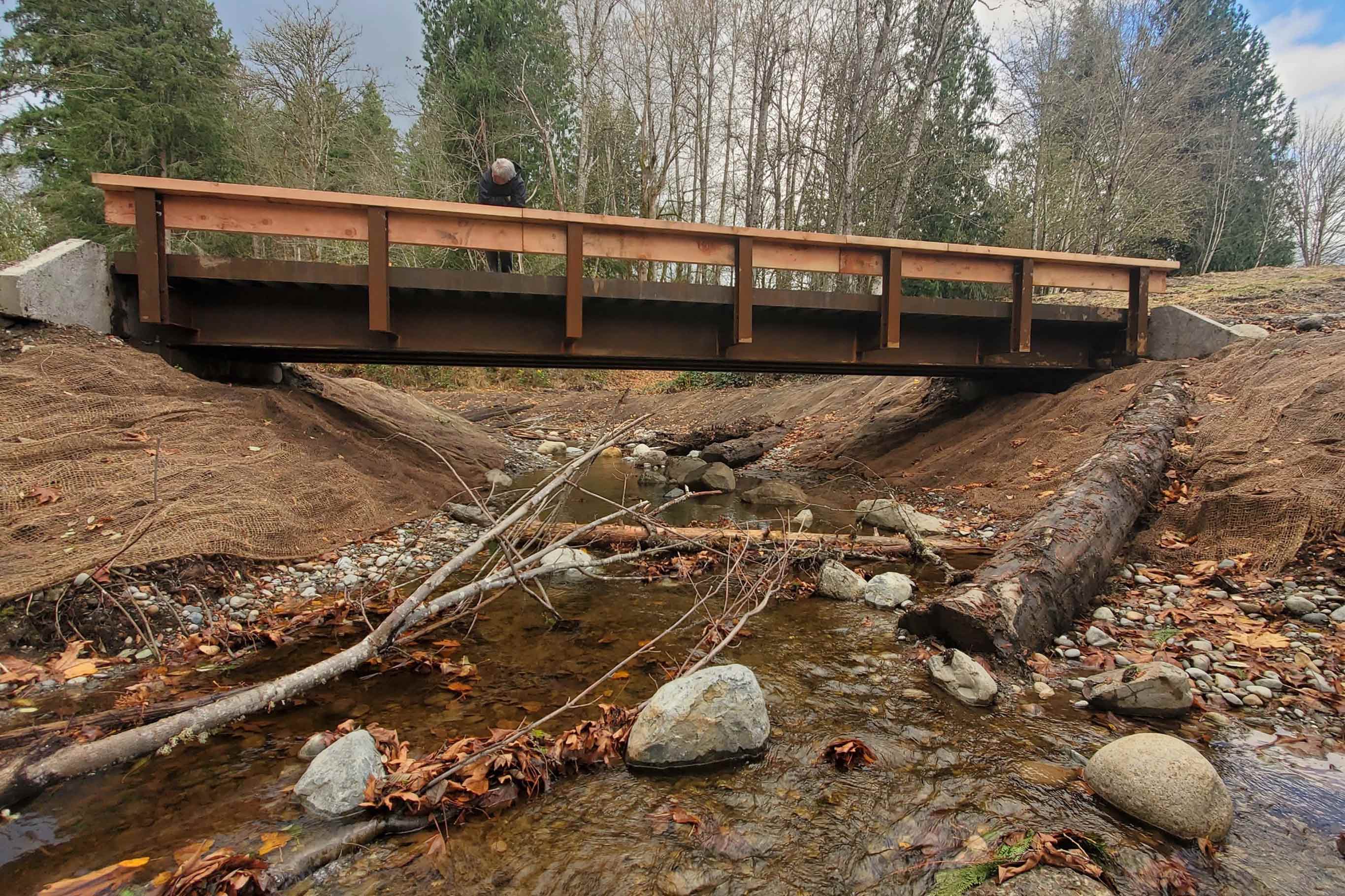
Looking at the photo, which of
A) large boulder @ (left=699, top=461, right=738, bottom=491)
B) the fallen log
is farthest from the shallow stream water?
large boulder @ (left=699, top=461, right=738, bottom=491)

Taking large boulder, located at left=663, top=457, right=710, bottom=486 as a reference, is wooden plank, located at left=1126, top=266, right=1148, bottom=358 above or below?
above

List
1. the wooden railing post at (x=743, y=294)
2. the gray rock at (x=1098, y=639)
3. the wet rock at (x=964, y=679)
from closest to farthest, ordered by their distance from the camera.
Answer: the wet rock at (x=964, y=679) < the gray rock at (x=1098, y=639) < the wooden railing post at (x=743, y=294)

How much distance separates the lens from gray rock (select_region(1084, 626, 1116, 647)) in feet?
13.6

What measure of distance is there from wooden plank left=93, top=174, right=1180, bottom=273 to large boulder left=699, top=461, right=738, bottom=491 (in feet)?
11.9

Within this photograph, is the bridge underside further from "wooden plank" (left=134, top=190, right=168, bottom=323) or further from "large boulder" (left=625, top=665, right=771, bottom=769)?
"large boulder" (left=625, top=665, right=771, bottom=769)

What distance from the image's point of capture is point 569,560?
18.0 feet

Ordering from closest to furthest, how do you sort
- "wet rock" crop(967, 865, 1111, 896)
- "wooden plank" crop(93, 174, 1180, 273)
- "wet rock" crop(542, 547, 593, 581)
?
"wet rock" crop(967, 865, 1111, 896) → "wet rock" crop(542, 547, 593, 581) → "wooden plank" crop(93, 174, 1180, 273)

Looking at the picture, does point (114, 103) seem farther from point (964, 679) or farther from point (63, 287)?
point (964, 679)

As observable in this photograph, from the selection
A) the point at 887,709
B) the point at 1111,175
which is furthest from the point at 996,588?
the point at 1111,175

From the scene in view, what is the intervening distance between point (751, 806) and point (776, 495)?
6.61 metres

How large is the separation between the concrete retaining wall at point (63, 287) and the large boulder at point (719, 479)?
7.66 meters

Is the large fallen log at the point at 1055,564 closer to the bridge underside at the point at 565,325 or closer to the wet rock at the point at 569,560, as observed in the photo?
the wet rock at the point at 569,560

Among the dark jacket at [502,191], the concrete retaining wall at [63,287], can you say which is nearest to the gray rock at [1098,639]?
the dark jacket at [502,191]

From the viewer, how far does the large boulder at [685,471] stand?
426 inches
